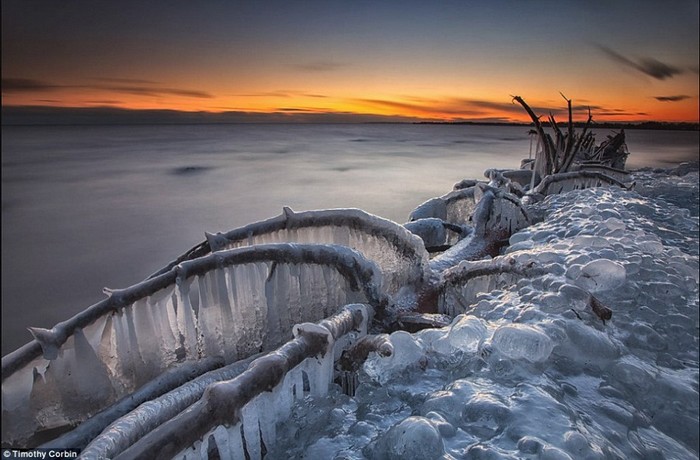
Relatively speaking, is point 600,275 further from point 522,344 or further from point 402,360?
point 402,360

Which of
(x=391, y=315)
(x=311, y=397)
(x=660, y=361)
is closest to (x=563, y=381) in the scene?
(x=660, y=361)

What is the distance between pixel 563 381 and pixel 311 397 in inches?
55.5

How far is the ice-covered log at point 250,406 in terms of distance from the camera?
4.26 feet

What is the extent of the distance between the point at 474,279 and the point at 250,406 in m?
2.33

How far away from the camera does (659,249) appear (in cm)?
383

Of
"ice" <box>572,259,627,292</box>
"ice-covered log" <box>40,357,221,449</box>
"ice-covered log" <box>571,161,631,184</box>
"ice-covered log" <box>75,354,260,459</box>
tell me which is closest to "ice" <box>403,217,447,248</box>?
"ice" <box>572,259,627,292</box>

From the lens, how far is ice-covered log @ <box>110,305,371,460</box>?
1298 millimetres

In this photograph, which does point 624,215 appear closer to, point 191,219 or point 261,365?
point 261,365

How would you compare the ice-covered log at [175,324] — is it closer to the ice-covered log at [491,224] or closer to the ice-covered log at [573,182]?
the ice-covered log at [491,224]

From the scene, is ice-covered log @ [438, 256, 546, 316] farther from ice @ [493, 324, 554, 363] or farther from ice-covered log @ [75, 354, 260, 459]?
ice-covered log @ [75, 354, 260, 459]

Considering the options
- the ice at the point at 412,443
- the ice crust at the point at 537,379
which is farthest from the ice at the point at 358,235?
the ice at the point at 412,443

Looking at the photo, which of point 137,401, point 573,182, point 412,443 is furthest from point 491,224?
point 137,401

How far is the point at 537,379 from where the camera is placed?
2.12 meters

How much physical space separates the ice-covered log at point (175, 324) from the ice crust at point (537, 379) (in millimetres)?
822
